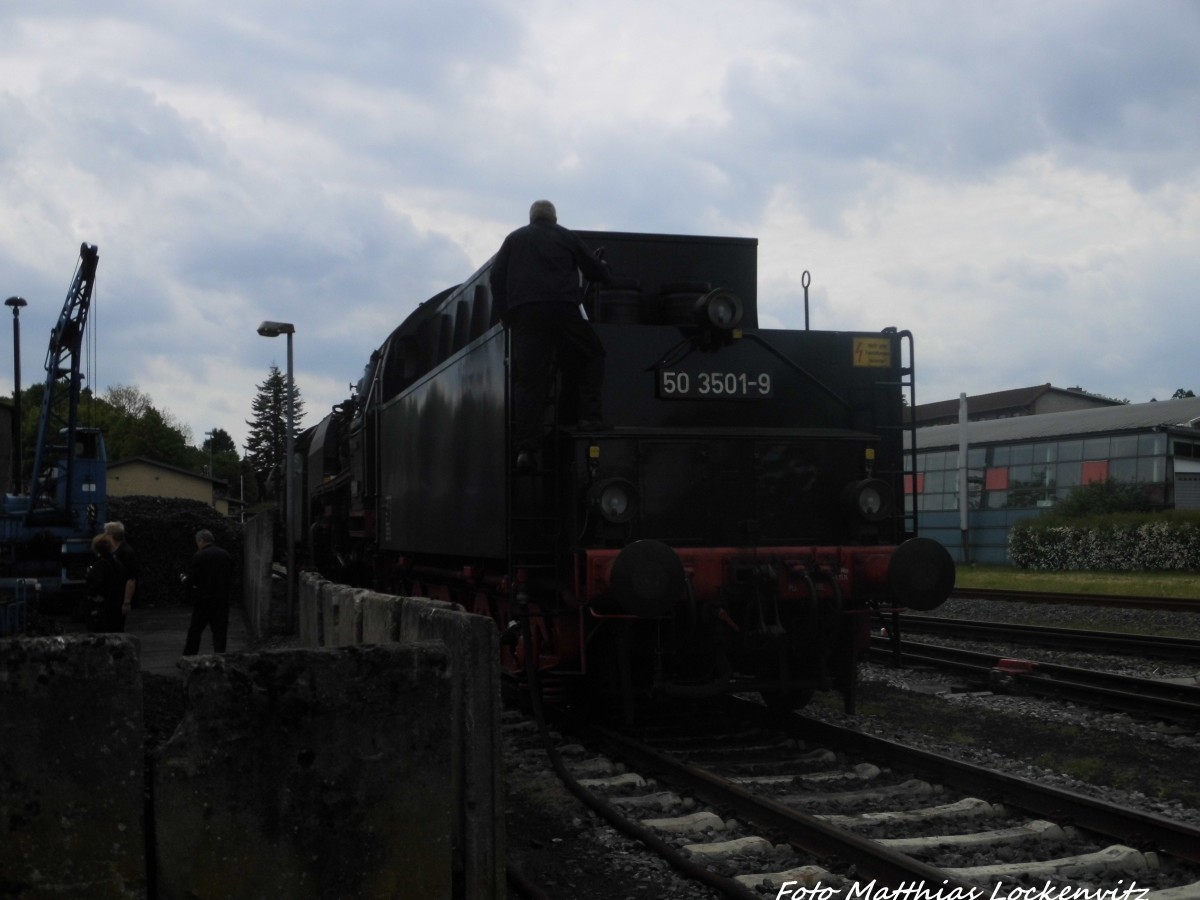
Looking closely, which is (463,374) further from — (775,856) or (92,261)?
(92,261)

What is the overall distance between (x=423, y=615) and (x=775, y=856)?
6.20 feet

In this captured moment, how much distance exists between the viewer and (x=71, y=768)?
3.24m

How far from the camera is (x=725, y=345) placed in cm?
805

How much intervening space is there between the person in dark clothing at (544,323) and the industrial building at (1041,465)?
2843 centimetres

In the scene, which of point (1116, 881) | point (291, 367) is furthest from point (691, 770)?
point (291, 367)

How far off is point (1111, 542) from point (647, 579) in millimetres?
28820

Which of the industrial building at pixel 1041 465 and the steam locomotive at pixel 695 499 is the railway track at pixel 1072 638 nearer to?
the steam locomotive at pixel 695 499

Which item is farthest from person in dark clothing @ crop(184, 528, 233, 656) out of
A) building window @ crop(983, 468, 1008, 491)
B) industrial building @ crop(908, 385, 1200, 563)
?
building window @ crop(983, 468, 1008, 491)

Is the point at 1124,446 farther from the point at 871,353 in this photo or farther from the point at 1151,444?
the point at 871,353

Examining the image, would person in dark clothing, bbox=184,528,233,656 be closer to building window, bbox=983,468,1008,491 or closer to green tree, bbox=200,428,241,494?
building window, bbox=983,468,1008,491

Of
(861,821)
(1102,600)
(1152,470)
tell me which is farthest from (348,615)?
(1152,470)

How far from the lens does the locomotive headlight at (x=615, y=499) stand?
24.2 ft

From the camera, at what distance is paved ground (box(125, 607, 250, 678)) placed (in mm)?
15291

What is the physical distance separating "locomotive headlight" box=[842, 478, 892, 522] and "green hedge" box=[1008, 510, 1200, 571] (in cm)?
2562
